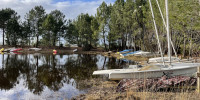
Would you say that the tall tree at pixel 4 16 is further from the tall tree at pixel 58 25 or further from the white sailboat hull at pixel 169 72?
the white sailboat hull at pixel 169 72

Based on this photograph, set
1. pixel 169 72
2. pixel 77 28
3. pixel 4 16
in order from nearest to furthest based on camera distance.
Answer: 1. pixel 169 72
2. pixel 4 16
3. pixel 77 28

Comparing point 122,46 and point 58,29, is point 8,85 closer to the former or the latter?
point 122,46

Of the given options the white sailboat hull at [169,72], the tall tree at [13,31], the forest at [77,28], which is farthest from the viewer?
the tall tree at [13,31]

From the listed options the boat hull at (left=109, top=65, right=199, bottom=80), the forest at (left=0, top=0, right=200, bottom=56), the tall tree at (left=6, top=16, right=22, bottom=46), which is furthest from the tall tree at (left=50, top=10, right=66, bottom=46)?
the boat hull at (left=109, top=65, right=199, bottom=80)

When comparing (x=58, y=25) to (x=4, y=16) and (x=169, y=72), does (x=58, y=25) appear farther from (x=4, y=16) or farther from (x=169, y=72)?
(x=169, y=72)

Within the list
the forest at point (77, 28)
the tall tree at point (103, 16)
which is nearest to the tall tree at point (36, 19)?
the forest at point (77, 28)

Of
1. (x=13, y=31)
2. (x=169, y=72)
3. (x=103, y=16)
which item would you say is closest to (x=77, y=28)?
(x=103, y=16)

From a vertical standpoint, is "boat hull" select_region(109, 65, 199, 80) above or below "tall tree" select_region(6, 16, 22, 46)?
below

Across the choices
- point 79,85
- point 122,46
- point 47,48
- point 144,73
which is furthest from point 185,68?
point 47,48

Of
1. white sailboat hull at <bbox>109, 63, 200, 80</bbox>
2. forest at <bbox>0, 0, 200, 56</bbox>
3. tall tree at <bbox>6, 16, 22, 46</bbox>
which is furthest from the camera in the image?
tall tree at <bbox>6, 16, 22, 46</bbox>

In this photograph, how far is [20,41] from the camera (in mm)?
66125

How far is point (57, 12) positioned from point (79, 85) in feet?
209

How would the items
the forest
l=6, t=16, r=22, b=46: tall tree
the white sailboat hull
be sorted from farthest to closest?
l=6, t=16, r=22, b=46: tall tree
the forest
the white sailboat hull

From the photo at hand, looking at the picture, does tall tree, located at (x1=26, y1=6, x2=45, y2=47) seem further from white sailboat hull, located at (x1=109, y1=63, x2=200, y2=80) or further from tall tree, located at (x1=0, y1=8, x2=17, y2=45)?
white sailboat hull, located at (x1=109, y1=63, x2=200, y2=80)
